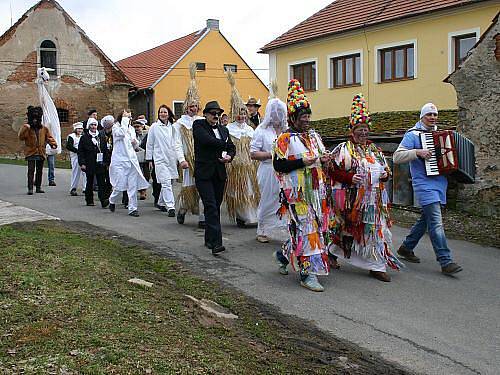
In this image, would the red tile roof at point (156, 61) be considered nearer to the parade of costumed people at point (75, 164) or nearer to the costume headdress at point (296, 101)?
the parade of costumed people at point (75, 164)

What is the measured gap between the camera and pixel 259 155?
8.40 metres

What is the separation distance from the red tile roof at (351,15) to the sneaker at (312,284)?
1659 cm

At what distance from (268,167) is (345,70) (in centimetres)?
1839

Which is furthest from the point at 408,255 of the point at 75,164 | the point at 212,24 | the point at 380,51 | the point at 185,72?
the point at 212,24

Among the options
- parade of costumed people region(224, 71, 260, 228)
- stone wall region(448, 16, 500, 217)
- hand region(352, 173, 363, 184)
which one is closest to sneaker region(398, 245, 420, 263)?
hand region(352, 173, 363, 184)

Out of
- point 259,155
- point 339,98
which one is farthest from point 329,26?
point 259,155

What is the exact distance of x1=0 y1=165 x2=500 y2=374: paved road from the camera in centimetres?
517

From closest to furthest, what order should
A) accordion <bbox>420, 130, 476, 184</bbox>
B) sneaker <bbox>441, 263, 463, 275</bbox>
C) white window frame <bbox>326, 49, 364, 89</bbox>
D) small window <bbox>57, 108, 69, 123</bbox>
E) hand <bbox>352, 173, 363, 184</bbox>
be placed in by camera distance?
1. hand <bbox>352, 173, 363, 184</bbox>
2. sneaker <bbox>441, 263, 463, 275</bbox>
3. accordion <bbox>420, 130, 476, 184</bbox>
4. white window frame <bbox>326, 49, 364, 89</bbox>
5. small window <bbox>57, 108, 69, 123</bbox>

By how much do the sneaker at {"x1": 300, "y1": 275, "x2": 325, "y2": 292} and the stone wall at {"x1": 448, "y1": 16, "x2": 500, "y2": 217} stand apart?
6.01m

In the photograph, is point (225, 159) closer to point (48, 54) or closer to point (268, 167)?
point (268, 167)

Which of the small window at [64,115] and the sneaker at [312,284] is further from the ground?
the small window at [64,115]

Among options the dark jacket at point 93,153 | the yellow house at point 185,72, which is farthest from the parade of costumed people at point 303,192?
the yellow house at point 185,72

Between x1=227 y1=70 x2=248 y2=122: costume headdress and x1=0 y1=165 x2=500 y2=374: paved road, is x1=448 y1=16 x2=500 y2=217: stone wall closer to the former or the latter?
x1=0 y1=165 x2=500 y2=374: paved road

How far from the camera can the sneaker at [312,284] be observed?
6684mm
